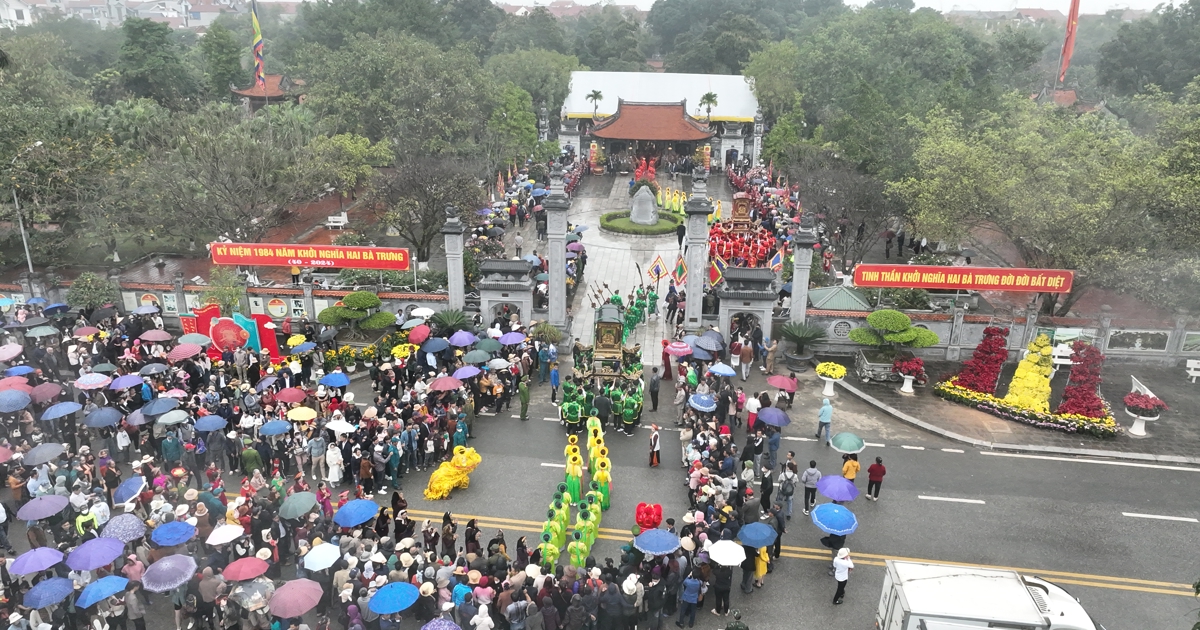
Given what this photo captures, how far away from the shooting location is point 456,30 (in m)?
73.7

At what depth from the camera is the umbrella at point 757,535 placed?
13.8m

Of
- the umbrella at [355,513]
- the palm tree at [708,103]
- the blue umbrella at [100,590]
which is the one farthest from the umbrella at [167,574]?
the palm tree at [708,103]

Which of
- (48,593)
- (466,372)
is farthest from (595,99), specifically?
(48,593)

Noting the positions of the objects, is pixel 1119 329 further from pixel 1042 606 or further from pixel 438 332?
pixel 438 332

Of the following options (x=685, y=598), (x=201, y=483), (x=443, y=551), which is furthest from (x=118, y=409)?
(x=685, y=598)

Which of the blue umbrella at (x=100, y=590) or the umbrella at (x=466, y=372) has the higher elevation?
the umbrella at (x=466, y=372)

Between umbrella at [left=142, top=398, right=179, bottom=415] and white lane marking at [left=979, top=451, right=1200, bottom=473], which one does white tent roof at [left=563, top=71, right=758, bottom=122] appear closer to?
white lane marking at [left=979, top=451, right=1200, bottom=473]

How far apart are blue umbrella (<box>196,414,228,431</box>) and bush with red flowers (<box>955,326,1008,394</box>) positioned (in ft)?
60.2

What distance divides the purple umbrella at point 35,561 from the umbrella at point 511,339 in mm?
11678

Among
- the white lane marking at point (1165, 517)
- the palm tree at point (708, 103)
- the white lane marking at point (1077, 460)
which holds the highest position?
the palm tree at point (708, 103)

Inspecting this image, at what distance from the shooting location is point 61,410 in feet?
58.3

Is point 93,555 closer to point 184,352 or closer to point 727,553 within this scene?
point 184,352

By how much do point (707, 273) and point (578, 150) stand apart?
29.2 meters

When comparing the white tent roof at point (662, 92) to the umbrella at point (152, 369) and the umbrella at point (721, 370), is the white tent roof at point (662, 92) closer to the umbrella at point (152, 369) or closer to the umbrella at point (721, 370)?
the umbrella at point (721, 370)
